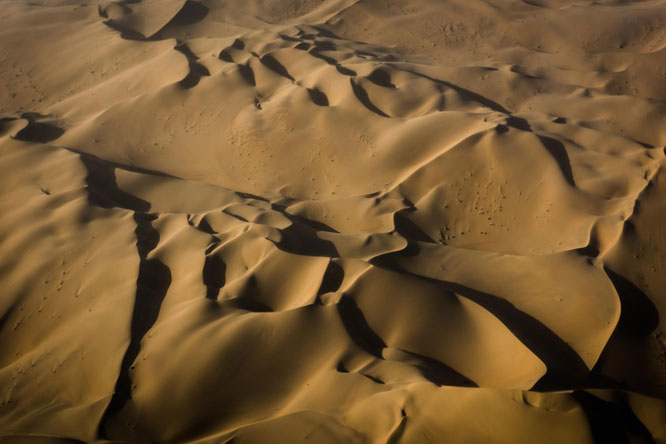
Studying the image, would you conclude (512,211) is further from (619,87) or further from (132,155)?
(132,155)

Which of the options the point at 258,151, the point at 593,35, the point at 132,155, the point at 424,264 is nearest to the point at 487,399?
the point at 424,264

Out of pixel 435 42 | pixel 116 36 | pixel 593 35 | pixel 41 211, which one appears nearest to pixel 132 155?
pixel 41 211

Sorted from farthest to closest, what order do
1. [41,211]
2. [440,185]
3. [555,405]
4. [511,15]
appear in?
[511,15] < [440,185] < [41,211] < [555,405]

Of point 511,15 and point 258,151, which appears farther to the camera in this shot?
point 511,15

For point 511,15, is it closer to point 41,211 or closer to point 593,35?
point 593,35

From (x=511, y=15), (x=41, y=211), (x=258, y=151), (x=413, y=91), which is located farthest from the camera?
(x=511, y=15)

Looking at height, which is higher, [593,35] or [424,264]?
[593,35]

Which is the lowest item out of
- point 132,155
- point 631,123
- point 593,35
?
point 132,155
